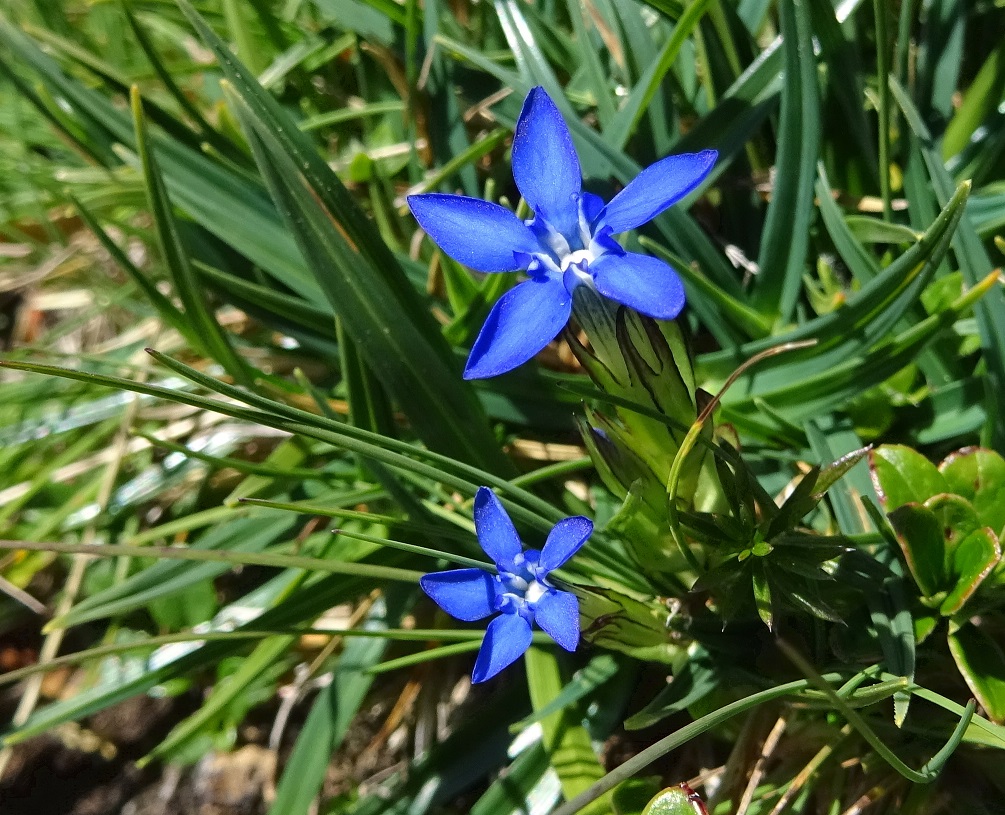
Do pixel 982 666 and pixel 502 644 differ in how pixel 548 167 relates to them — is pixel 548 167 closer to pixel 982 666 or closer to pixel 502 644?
pixel 502 644

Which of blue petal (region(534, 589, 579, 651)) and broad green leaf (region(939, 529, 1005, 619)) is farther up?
blue petal (region(534, 589, 579, 651))

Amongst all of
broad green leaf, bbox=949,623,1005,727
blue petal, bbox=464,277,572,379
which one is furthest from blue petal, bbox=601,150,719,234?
broad green leaf, bbox=949,623,1005,727

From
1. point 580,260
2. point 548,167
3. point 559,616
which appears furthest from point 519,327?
point 559,616

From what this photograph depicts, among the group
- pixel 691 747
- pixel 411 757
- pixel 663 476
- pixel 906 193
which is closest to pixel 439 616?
pixel 411 757

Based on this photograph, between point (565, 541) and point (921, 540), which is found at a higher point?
point (565, 541)

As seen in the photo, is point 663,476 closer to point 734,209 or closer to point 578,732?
point 578,732

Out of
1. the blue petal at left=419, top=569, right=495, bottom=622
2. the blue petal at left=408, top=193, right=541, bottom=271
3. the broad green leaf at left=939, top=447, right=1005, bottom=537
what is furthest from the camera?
the broad green leaf at left=939, top=447, right=1005, bottom=537

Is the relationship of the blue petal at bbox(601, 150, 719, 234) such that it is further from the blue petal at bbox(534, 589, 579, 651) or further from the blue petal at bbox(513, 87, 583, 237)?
the blue petal at bbox(534, 589, 579, 651)
